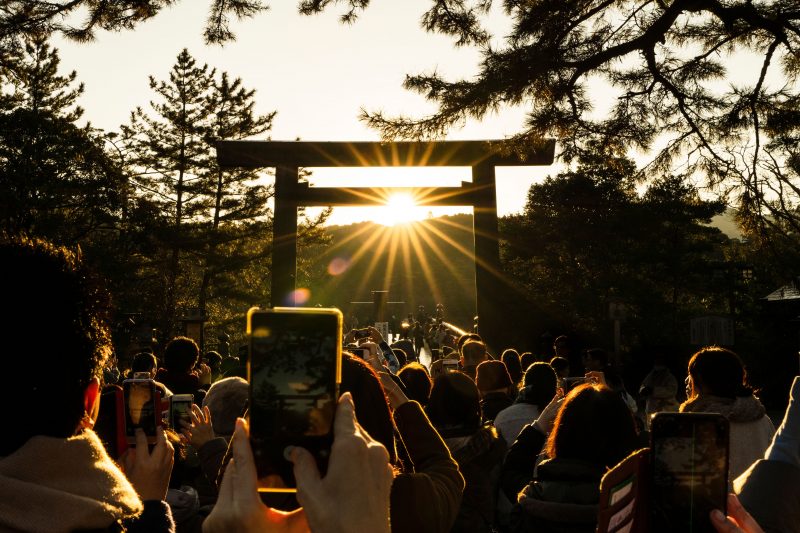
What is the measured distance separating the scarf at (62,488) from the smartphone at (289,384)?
0.27 metres

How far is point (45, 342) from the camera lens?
136cm

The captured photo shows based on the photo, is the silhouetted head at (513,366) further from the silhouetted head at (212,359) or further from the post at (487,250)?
the post at (487,250)

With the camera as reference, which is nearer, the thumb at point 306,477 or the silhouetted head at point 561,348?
the thumb at point 306,477

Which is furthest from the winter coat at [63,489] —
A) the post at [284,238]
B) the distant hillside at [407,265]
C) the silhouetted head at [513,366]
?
the distant hillside at [407,265]

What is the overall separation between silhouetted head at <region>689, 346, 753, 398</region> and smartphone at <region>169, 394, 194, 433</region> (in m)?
2.71

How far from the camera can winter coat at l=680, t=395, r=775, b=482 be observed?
3998 millimetres

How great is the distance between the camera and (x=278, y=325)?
1349 mm

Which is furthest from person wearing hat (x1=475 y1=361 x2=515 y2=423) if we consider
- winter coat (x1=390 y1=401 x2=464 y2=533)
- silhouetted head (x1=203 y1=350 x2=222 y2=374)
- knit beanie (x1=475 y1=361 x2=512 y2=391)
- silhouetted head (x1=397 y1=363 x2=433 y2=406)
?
silhouetted head (x1=203 y1=350 x2=222 y2=374)

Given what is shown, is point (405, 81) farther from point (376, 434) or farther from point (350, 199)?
point (350, 199)

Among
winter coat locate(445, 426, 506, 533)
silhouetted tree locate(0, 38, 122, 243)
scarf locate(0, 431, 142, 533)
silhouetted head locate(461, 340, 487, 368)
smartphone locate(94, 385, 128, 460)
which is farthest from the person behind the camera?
silhouetted tree locate(0, 38, 122, 243)

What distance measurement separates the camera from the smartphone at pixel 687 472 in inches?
49.6

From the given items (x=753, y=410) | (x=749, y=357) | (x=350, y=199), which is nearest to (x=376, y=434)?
(x=753, y=410)

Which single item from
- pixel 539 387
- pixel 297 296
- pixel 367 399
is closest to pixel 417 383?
pixel 539 387

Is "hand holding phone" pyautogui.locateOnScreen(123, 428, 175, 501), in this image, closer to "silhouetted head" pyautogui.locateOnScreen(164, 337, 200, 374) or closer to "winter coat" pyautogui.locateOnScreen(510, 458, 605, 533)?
"winter coat" pyautogui.locateOnScreen(510, 458, 605, 533)
